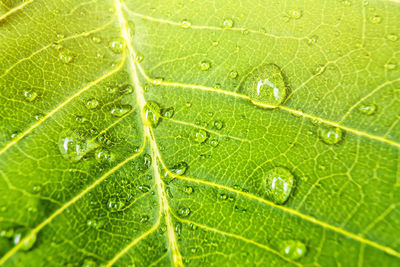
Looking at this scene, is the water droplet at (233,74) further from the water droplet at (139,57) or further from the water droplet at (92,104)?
the water droplet at (92,104)

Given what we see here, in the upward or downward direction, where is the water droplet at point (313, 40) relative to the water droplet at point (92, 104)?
upward

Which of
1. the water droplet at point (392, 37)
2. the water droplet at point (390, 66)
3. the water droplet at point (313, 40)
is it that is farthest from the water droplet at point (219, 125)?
the water droplet at point (392, 37)

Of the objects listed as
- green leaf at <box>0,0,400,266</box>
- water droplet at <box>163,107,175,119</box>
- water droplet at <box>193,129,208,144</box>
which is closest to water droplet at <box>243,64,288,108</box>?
green leaf at <box>0,0,400,266</box>

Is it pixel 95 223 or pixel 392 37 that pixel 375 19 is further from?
pixel 95 223

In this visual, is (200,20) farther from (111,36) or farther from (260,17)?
(111,36)

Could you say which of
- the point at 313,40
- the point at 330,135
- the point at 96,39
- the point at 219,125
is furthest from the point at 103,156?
the point at 313,40
